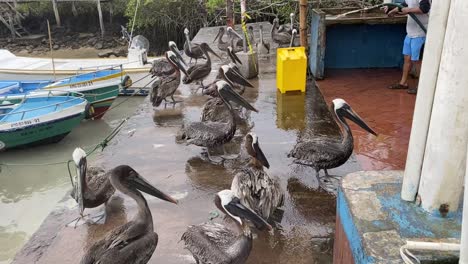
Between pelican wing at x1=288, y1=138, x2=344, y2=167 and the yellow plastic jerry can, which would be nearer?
pelican wing at x1=288, y1=138, x2=344, y2=167

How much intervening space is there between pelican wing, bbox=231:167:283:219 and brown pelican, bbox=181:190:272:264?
1.42ft

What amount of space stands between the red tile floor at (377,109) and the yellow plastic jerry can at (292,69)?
1.53 ft

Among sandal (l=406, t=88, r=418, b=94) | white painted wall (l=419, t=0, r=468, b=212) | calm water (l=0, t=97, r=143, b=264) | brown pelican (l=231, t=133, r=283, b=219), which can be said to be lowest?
calm water (l=0, t=97, r=143, b=264)

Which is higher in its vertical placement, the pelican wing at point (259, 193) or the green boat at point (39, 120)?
the pelican wing at point (259, 193)

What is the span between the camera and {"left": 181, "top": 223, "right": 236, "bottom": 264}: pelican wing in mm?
3619

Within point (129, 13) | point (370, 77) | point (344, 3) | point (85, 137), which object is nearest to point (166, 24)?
point (129, 13)

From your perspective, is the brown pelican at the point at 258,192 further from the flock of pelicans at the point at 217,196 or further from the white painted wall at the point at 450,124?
the white painted wall at the point at 450,124

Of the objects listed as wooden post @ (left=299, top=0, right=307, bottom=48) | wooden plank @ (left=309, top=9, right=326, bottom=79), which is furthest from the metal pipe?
wooden post @ (left=299, top=0, right=307, bottom=48)

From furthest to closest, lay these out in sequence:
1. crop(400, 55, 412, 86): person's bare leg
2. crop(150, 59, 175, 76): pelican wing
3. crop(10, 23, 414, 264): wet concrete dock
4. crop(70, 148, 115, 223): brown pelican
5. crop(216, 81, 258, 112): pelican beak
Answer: crop(150, 59, 175, 76): pelican wing → crop(400, 55, 412, 86): person's bare leg → crop(216, 81, 258, 112): pelican beak → crop(70, 148, 115, 223): brown pelican → crop(10, 23, 414, 264): wet concrete dock

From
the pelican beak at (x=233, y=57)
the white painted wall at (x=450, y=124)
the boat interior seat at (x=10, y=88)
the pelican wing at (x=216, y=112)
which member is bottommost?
the boat interior seat at (x=10, y=88)

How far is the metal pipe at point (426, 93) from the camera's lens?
2414mm

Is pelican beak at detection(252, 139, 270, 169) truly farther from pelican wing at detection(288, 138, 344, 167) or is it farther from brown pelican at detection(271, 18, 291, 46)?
brown pelican at detection(271, 18, 291, 46)

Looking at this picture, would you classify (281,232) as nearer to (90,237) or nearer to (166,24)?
(90,237)

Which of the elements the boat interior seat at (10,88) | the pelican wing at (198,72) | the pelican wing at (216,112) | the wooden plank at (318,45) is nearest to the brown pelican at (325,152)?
the pelican wing at (216,112)
